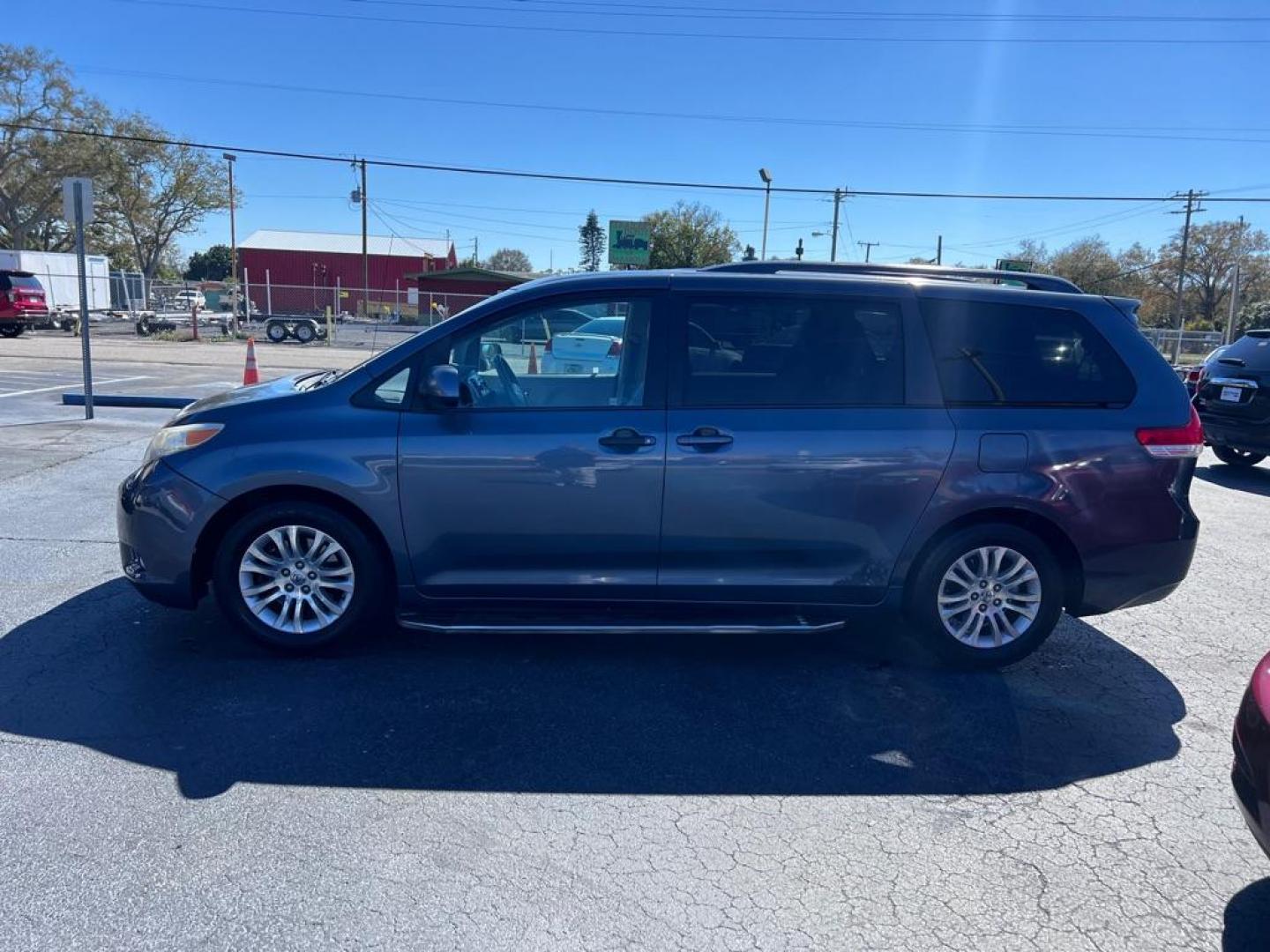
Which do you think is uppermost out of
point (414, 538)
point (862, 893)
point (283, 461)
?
point (283, 461)

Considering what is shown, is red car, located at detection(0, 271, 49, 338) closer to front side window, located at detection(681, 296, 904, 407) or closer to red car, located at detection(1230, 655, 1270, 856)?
front side window, located at detection(681, 296, 904, 407)

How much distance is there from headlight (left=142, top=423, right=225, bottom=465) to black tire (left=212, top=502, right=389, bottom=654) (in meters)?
0.42

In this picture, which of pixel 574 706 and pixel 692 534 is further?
pixel 692 534

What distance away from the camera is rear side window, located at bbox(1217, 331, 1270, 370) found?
33.1 ft

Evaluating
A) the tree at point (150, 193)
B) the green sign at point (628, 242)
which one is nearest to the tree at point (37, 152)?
the tree at point (150, 193)

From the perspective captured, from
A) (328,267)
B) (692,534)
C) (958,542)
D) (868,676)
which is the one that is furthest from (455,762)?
(328,267)

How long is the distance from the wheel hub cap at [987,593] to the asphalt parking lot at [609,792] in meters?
0.27

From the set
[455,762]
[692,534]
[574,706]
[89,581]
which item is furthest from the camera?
[89,581]

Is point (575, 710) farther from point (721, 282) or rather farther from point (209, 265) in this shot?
point (209, 265)

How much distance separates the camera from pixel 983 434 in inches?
170

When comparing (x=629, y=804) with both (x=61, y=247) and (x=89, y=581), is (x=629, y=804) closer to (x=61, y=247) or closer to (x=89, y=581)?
(x=89, y=581)

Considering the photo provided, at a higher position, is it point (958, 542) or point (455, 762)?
point (958, 542)

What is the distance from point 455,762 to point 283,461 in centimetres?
162

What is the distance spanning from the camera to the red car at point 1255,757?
2449 mm
